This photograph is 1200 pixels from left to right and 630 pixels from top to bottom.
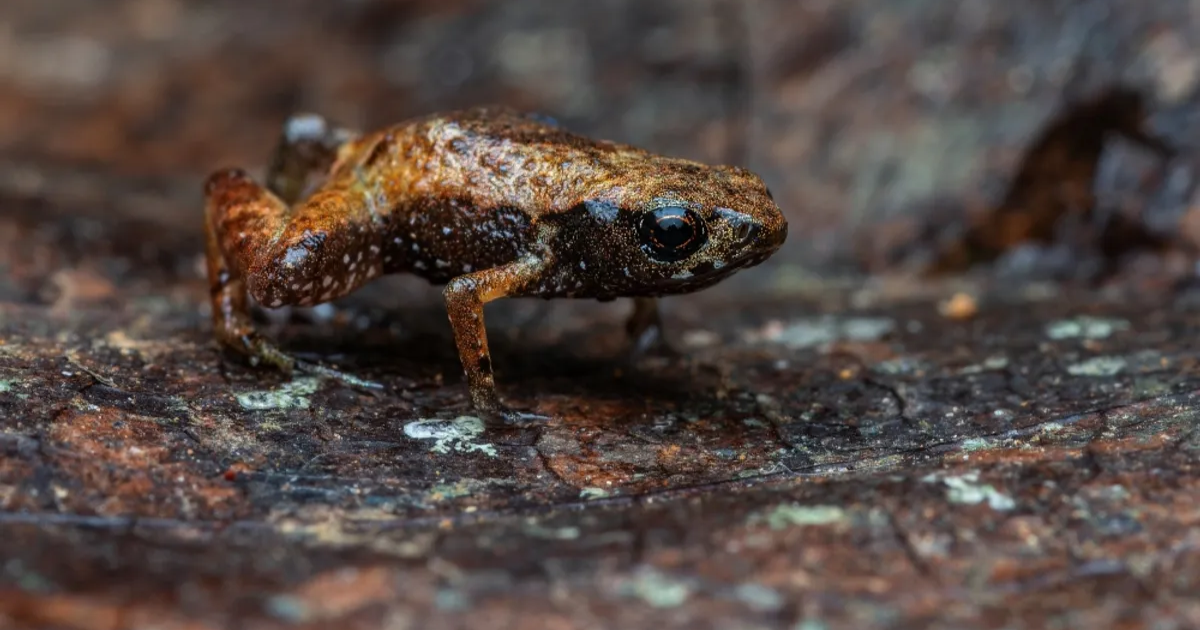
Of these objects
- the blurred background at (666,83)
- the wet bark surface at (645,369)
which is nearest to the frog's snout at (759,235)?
the wet bark surface at (645,369)

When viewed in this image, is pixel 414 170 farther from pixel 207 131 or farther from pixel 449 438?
pixel 207 131

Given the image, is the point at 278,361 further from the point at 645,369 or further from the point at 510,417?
the point at 645,369

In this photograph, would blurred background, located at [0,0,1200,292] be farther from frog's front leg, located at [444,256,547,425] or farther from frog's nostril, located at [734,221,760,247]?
frog's front leg, located at [444,256,547,425]

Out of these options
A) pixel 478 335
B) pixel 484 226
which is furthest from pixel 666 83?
pixel 478 335

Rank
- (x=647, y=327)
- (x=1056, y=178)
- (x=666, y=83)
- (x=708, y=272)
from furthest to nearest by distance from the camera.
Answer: (x=666, y=83) < (x=1056, y=178) < (x=647, y=327) < (x=708, y=272)

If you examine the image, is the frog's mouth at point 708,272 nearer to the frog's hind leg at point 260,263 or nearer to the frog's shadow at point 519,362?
the frog's shadow at point 519,362

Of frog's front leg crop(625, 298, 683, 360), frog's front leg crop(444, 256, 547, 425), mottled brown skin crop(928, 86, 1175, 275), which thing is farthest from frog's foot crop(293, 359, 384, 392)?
mottled brown skin crop(928, 86, 1175, 275)
